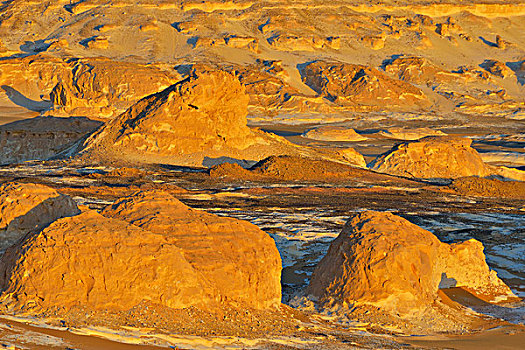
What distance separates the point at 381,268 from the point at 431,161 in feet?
80.1

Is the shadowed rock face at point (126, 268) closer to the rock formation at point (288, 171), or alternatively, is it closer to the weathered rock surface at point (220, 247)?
the weathered rock surface at point (220, 247)

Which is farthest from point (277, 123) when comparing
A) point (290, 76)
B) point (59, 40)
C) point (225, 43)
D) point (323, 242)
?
point (323, 242)

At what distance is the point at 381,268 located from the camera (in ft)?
37.7

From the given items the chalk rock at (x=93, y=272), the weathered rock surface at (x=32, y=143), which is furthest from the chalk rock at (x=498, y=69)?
the chalk rock at (x=93, y=272)

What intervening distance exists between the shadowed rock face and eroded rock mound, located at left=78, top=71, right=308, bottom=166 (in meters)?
23.2

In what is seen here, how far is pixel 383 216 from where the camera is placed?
1278cm

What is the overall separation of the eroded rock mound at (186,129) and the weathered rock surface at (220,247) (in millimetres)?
22435

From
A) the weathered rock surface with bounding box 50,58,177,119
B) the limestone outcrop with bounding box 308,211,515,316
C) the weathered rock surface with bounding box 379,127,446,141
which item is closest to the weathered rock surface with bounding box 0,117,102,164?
the weathered rock surface with bounding box 50,58,177,119

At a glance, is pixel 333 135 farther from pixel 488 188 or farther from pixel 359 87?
pixel 359 87

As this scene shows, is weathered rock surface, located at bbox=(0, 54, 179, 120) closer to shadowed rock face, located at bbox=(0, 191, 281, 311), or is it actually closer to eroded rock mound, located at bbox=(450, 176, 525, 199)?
eroded rock mound, located at bbox=(450, 176, 525, 199)

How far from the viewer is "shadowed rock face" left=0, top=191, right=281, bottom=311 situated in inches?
369

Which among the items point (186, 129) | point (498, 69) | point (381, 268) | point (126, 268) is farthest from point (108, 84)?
point (126, 268)

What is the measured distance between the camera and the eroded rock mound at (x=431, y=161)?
1378 inches

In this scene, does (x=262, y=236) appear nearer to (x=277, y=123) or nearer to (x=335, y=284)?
(x=335, y=284)
